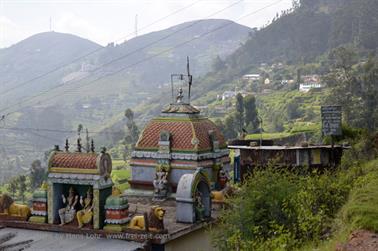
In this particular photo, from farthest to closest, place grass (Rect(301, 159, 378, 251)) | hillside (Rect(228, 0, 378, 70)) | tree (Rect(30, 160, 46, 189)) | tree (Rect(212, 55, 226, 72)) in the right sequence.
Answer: tree (Rect(212, 55, 226, 72)) → hillside (Rect(228, 0, 378, 70)) → tree (Rect(30, 160, 46, 189)) → grass (Rect(301, 159, 378, 251))

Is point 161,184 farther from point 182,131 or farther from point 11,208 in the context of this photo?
point 11,208

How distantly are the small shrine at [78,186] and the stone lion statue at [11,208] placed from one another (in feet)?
2.70

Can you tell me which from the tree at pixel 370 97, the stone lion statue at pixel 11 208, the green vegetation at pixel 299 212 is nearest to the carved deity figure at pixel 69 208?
the stone lion statue at pixel 11 208

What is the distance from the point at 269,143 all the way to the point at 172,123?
7.59 m

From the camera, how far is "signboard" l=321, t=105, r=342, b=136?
59.5ft

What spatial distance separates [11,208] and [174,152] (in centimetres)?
529

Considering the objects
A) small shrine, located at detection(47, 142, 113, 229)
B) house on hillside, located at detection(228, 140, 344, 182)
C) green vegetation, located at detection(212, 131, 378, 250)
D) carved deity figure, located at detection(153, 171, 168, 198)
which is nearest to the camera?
green vegetation, located at detection(212, 131, 378, 250)

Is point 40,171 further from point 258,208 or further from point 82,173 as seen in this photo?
point 258,208

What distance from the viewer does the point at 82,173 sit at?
48.4ft

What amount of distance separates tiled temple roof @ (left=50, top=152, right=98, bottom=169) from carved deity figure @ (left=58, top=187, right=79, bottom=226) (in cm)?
76

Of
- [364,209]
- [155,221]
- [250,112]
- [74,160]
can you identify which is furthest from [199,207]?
[250,112]

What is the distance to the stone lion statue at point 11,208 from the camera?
15578mm

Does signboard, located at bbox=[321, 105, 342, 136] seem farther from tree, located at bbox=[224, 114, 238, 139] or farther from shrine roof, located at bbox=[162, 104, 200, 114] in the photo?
tree, located at bbox=[224, 114, 238, 139]

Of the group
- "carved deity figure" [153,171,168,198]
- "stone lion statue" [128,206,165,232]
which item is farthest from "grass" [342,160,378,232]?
"carved deity figure" [153,171,168,198]
